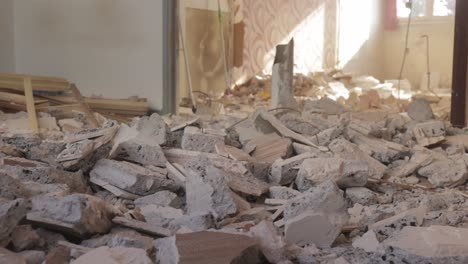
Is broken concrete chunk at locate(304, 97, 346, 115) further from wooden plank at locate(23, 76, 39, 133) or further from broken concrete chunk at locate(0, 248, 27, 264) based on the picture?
broken concrete chunk at locate(0, 248, 27, 264)

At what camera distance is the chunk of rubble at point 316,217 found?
2.05 m

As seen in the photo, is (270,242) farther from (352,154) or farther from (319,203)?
(352,154)

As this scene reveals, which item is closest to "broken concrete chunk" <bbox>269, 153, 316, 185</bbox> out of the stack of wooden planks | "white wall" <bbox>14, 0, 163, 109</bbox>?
the stack of wooden planks

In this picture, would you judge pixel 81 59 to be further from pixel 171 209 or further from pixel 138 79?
pixel 171 209

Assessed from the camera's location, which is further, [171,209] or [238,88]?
[238,88]

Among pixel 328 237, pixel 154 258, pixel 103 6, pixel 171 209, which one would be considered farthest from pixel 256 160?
pixel 103 6

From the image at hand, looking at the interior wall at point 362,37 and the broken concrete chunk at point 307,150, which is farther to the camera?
the interior wall at point 362,37

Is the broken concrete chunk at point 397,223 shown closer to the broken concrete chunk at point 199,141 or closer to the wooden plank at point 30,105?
the broken concrete chunk at point 199,141

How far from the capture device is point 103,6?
5.81 meters

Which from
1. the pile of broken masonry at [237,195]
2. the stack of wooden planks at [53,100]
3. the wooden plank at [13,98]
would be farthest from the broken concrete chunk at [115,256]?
the wooden plank at [13,98]

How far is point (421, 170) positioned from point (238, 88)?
5678 millimetres

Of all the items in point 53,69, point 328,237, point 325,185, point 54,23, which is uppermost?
point 54,23

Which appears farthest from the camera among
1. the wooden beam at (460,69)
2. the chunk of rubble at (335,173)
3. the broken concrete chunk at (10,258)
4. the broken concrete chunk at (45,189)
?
the wooden beam at (460,69)

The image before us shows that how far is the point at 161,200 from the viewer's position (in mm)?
2479
